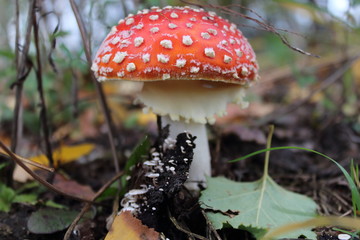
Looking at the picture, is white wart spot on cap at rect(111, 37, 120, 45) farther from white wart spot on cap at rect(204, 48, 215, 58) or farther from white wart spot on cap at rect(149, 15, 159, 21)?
white wart spot on cap at rect(204, 48, 215, 58)

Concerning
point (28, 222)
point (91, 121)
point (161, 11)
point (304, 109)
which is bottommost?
point (91, 121)

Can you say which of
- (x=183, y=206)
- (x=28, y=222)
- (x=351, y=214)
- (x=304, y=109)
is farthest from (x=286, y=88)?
(x=28, y=222)

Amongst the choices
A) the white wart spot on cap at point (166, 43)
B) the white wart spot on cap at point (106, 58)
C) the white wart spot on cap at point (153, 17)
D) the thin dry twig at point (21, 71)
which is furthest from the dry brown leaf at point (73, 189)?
the white wart spot on cap at point (153, 17)

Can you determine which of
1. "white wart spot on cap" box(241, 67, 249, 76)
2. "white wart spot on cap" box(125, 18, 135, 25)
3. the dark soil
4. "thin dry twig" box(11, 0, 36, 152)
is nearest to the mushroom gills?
"white wart spot on cap" box(241, 67, 249, 76)

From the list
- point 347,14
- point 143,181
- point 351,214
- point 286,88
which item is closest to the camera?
point 143,181

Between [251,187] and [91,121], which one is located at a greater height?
[251,187]

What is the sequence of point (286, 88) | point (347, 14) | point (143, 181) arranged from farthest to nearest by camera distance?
point (286, 88), point (347, 14), point (143, 181)

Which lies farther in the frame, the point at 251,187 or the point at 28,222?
the point at 251,187

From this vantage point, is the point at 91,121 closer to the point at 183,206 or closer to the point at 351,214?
the point at 183,206
